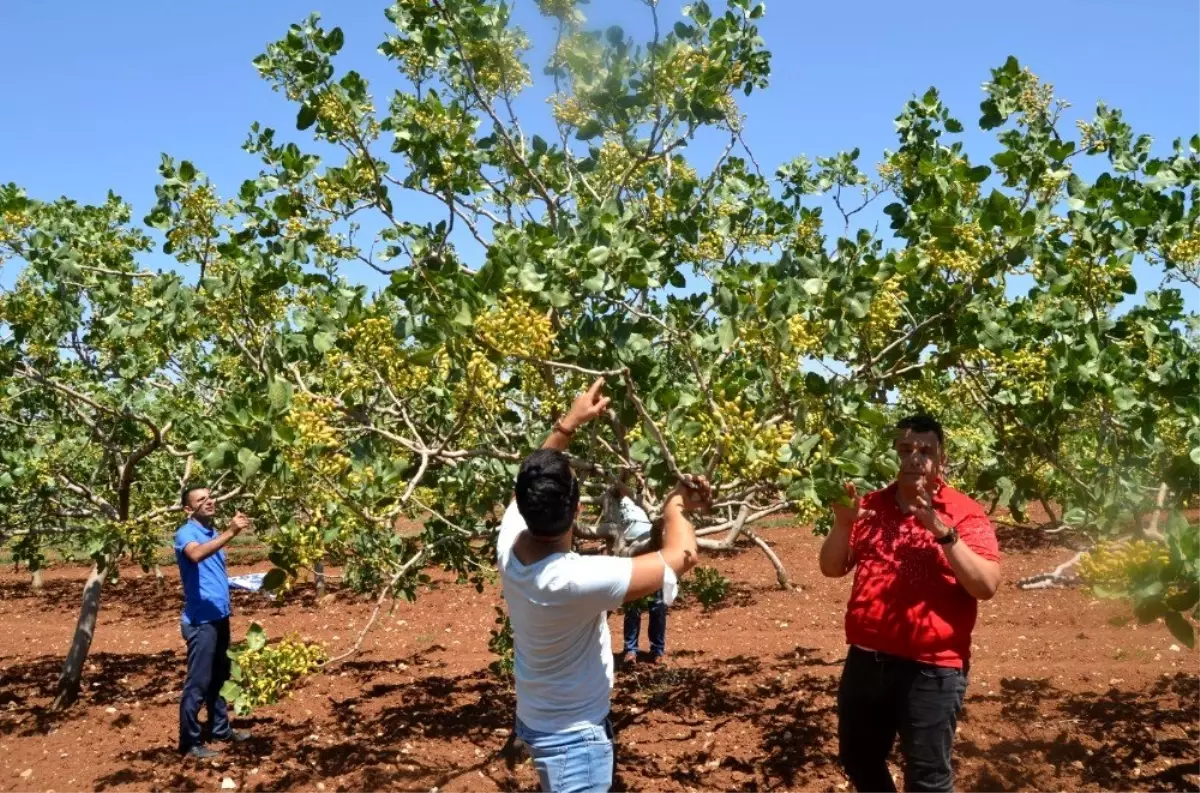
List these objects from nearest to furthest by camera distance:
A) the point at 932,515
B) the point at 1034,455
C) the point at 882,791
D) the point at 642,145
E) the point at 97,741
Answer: the point at 932,515 < the point at 882,791 < the point at 1034,455 < the point at 642,145 < the point at 97,741

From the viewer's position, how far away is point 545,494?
2.60 meters

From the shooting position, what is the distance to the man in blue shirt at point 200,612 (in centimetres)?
602

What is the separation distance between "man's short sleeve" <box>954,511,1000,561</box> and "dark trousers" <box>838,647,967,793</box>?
43 cm

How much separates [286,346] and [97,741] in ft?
12.9

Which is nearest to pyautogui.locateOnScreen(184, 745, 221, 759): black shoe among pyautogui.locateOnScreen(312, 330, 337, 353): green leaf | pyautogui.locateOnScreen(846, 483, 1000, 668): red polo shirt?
pyautogui.locateOnScreen(312, 330, 337, 353): green leaf

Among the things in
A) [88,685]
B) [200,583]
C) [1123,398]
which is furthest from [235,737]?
[1123,398]

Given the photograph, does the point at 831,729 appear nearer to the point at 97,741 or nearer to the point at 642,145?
the point at 642,145

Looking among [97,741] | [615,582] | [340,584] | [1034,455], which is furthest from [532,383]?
[340,584]

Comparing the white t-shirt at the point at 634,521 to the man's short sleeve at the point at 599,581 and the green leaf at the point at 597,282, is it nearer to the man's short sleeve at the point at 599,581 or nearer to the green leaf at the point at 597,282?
the green leaf at the point at 597,282

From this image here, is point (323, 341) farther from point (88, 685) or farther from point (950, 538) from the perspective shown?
point (88, 685)

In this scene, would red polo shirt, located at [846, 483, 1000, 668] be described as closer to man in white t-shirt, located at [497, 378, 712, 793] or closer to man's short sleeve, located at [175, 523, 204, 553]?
man in white t-shirt, located at [497, 378, 712, 793]

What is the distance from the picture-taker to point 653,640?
8516mm

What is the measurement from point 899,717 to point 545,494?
5.57ft

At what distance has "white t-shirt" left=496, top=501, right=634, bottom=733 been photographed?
2619 mm
